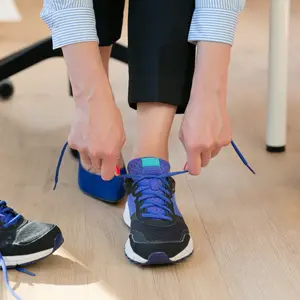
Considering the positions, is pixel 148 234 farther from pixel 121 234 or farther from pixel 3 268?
pixel 3 268

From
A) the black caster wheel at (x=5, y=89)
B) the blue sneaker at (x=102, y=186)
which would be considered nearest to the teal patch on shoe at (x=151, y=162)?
the blue sneaker at (x=102, y=186)

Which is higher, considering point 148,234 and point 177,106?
point 177,106

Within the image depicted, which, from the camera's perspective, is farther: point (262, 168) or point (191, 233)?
point (262, 168)

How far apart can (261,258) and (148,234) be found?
0.57 feet

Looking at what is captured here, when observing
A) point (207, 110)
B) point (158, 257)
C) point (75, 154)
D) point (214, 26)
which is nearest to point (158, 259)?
point (158, 257)

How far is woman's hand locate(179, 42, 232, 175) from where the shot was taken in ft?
2.71

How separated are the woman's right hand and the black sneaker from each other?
4.9 inches

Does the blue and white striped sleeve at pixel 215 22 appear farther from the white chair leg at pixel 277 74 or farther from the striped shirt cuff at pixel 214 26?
the white chair leg at pixel 277 74

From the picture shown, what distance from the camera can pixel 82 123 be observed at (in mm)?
836

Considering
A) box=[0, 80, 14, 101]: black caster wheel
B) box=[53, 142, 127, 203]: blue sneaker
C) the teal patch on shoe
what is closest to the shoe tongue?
the teal patch on shoe

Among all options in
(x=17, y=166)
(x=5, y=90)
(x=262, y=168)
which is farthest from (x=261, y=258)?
(x=5, y=90)

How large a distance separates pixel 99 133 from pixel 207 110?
16 cm

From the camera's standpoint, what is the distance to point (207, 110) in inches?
32.9

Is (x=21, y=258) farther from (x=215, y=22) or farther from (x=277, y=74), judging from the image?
(x=277, y=74)
